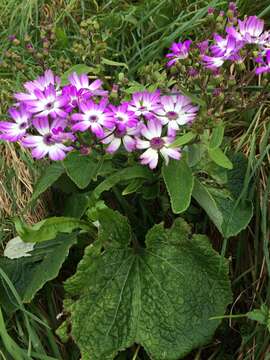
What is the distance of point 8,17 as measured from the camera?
7.93 ft

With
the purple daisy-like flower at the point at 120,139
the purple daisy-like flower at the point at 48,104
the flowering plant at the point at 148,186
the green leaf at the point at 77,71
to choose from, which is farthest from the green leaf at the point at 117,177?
the green leaf at the point at 77,71

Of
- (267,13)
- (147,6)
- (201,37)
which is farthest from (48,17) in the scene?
(267,13)

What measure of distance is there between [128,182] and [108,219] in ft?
0.35

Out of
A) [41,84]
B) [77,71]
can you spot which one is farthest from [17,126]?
[77,71]

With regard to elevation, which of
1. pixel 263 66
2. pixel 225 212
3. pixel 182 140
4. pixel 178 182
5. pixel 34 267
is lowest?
pixel 34 267

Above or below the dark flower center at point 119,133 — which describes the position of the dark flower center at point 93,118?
above

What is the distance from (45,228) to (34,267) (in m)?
0.26

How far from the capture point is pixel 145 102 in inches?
57.0

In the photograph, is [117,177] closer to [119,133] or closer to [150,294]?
[119,133]

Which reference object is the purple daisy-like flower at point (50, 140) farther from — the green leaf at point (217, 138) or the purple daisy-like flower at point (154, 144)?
the green leaf at point (217, 138)

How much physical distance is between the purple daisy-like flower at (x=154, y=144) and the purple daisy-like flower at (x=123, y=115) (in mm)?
43

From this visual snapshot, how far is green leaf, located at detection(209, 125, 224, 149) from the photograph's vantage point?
1378 millimetres

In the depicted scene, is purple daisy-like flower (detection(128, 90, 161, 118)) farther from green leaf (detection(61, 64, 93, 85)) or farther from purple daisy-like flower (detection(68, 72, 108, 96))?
green leaf (detection(61, 64, 93, 85))

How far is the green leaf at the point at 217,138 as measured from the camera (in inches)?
54.2
